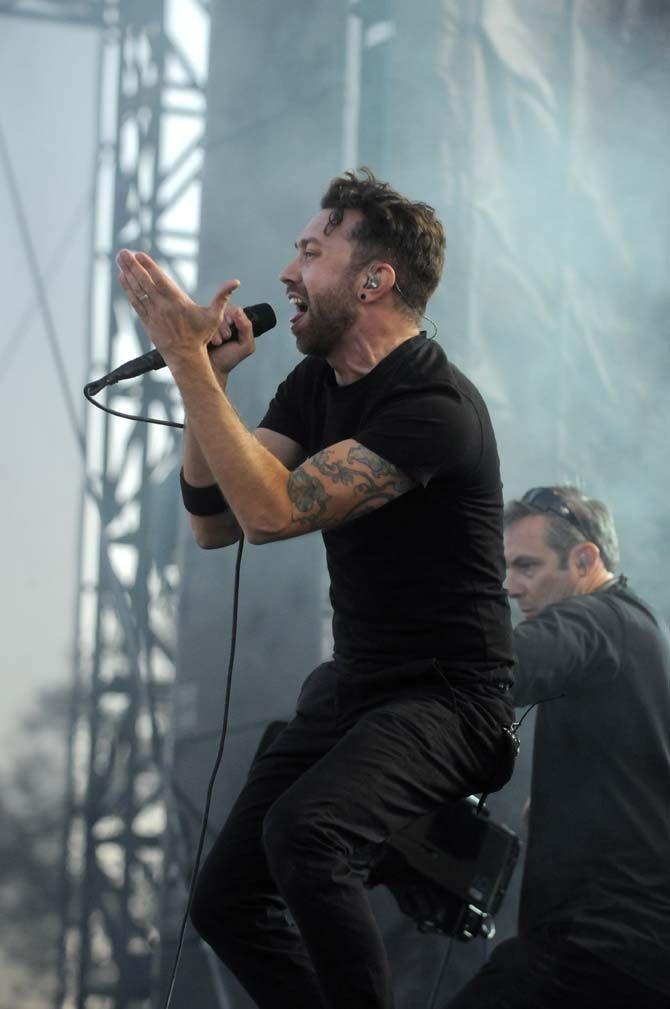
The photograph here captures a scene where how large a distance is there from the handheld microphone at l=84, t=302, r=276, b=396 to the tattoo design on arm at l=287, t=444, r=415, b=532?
0.35 metres

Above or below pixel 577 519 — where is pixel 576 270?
above

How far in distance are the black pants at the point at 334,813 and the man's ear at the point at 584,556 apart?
109 centimetres

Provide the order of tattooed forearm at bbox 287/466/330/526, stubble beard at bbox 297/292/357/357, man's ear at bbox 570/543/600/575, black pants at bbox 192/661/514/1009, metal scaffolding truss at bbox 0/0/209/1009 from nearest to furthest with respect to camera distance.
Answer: black pants at bbox 192/661/514/1009 < tattooed forearm at bbox 287/466/330/526 < stubble beard at bbox 297/292/357/357 < man's ear at bbox 570/543/600/575 < metal scaffolding truss at bbox 0/0/209/1009

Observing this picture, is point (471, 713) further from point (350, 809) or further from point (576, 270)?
point (576, 270)

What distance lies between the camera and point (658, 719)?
9.31 ft

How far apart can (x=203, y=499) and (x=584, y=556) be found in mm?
1269

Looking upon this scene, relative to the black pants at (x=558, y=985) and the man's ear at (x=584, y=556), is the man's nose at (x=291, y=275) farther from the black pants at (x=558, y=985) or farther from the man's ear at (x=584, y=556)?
the black pants at (x=558, y=985)

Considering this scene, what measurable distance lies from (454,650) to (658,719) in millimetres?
979

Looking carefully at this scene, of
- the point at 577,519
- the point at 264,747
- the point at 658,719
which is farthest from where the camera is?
the point at 577,519

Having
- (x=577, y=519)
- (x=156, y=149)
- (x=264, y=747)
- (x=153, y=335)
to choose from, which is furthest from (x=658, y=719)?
(x=156, y=149)

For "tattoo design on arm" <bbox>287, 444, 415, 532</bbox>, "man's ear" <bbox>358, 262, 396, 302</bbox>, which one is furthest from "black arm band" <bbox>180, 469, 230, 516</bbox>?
"man's ear" <bbox>358, 262, 396, 302</bbox>

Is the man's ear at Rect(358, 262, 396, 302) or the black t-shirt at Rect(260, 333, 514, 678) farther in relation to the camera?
the man's ear at Rect(358, 262, 396, 302)

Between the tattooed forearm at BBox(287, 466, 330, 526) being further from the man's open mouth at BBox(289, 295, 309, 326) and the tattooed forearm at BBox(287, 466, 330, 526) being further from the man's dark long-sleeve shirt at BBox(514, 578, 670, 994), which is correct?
the man's dark long-sleeve shirt at BBox(514, 578, 670, 994)

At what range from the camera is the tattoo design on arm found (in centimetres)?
196
